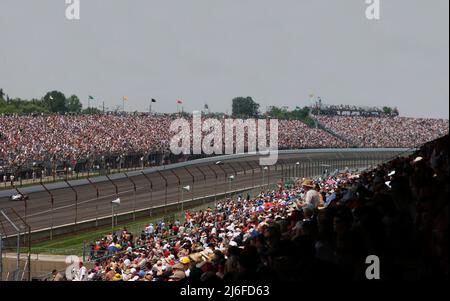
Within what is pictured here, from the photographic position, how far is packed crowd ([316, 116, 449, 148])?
297ft

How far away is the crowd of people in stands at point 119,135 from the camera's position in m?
52.9

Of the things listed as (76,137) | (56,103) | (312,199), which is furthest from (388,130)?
(312,199)

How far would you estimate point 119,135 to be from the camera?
218 ft

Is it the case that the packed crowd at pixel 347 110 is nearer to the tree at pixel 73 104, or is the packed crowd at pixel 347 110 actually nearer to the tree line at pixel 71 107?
the tree line at pixel 71 107

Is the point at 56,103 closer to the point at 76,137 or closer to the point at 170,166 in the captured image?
the point at 76,137

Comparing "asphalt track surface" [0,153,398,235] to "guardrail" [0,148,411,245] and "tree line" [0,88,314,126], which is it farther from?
"tree line" [0,88,314,126]

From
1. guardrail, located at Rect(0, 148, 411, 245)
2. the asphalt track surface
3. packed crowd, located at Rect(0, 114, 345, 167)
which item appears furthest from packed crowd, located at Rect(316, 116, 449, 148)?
the asphalt track surface

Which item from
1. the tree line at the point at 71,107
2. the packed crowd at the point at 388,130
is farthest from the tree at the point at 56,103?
the packed crowd at the point at 388,130

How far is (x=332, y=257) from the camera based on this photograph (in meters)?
6.30

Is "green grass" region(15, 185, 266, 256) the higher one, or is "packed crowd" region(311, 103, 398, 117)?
"packed crowd" region(311, 103, 398, 117)

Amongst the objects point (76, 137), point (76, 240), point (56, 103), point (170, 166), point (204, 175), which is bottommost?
point (76, 240)

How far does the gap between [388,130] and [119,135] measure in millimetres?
43645
